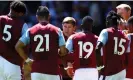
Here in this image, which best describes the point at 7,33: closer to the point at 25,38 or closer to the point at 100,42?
the point at 25,38

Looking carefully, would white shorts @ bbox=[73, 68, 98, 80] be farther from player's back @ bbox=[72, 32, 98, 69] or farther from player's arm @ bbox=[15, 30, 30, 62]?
player's arm @ bbox=[15, 30, 30, 62]

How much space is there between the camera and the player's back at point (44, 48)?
34.1 feet

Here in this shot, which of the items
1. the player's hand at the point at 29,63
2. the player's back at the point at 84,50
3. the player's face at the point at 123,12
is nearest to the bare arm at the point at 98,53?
Result: the player's back at the point at 84,50

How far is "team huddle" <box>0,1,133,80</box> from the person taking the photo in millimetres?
10453

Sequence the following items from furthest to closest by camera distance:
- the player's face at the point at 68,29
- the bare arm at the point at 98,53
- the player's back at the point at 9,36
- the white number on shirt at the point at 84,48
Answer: the player's face at the point at 68,29, the white number on shirt at the point at 84,48, the player's back at the point at 9,36, the bare arm at the point at 98,53

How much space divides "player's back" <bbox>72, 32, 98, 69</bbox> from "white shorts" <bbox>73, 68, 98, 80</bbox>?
0.07 meters

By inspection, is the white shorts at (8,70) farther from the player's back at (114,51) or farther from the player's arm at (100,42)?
the player's back at (114,51)

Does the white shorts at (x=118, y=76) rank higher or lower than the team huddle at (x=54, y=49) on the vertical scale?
lower

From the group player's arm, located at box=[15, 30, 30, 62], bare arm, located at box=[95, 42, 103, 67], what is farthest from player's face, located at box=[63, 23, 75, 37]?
player's arm, located at box=[15, 30, 30, 62]

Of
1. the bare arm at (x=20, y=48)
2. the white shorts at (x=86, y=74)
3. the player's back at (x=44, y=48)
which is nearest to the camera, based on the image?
the player's back at (x=44, y=48)

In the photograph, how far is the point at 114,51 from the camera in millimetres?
10828

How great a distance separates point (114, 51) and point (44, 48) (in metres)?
1.26

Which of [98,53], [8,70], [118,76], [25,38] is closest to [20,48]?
[25,38]

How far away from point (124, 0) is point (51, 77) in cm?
851
